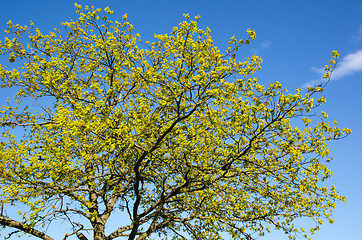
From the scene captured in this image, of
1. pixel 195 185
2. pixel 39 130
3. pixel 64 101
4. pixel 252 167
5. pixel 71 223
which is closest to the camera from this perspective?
pixel 252 167

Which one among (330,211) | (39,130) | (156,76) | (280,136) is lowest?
(330,211)

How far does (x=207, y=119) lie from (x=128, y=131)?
11.2 feet

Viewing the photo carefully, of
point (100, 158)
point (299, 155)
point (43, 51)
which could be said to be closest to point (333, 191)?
point (299, 155)

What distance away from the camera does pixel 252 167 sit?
44.1 ft

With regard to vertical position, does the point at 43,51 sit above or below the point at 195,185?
above

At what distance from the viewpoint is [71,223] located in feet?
52.6

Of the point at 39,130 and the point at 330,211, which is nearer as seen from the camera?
the point at 330,211

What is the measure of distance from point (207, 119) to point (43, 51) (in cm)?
Result: 1234

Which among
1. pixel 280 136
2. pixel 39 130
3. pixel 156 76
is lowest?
pixel 280 136

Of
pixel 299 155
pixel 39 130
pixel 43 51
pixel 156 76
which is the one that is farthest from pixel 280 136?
pixel 43 51

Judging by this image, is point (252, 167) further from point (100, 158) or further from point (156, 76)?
point (100, 158)


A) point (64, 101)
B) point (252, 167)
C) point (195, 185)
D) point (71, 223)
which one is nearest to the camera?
point (252, 167)

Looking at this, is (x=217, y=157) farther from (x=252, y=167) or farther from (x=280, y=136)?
(x=280, y=136)

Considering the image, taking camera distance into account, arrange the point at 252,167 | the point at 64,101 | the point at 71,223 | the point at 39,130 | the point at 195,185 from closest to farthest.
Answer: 1. the point at 252,167
2. the point at 195,185
3. the point at 71,223
4. the point at 64,101
5. the point at 39,130
